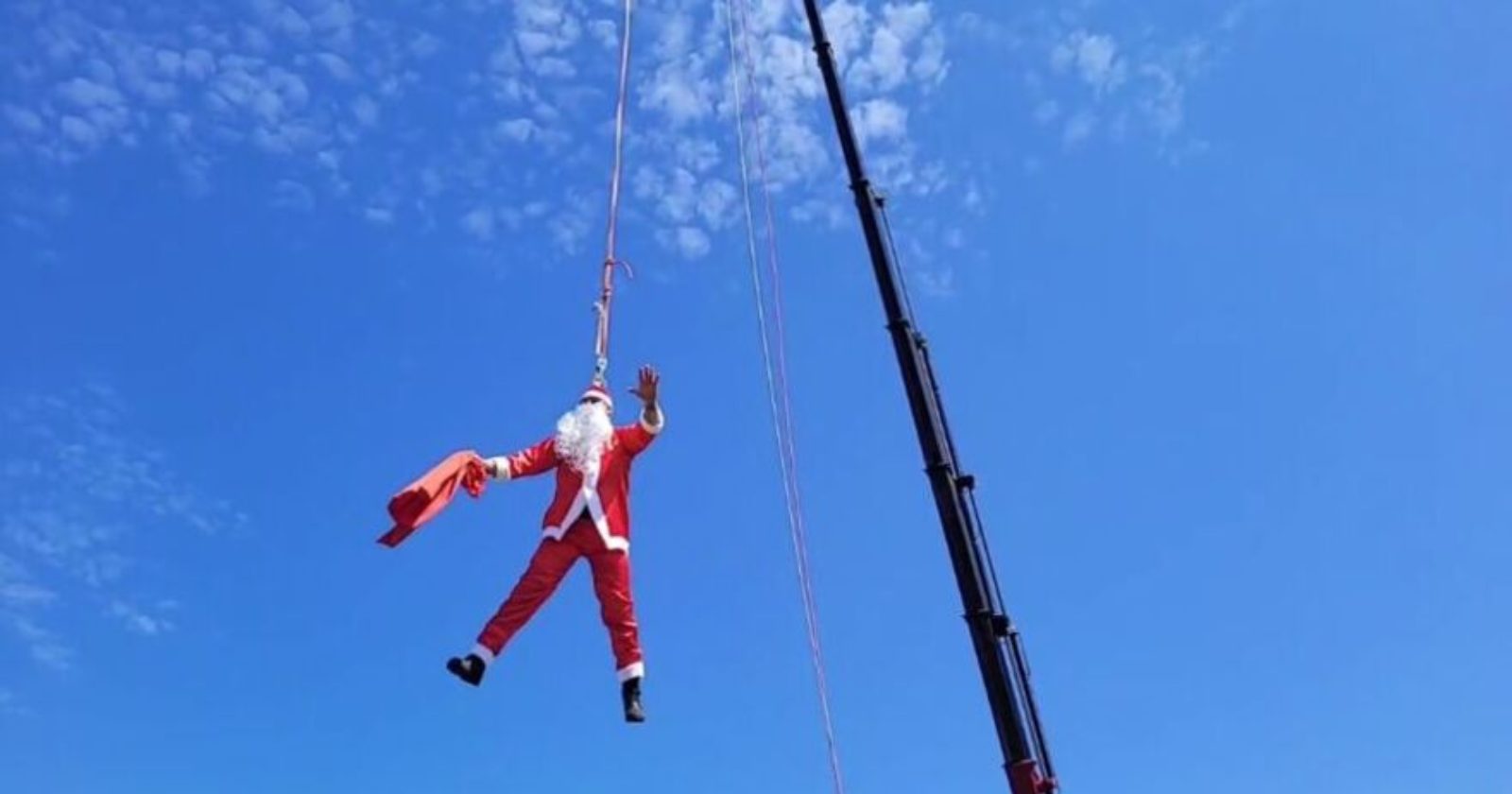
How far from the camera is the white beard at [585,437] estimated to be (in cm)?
909

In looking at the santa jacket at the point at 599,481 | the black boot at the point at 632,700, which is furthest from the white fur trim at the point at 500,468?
the black boot at the point at 632,700

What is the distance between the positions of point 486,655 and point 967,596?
3.04m

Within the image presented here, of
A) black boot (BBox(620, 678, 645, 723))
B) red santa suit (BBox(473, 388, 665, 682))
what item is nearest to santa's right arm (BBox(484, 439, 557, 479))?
red santa suit (BBox(473, 388, 665, 682))

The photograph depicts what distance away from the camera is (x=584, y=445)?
30.1 ft

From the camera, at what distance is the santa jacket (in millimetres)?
8891

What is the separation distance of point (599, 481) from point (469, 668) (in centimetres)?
148

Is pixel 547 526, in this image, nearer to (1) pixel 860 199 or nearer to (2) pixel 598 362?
(2) pixel 598 362

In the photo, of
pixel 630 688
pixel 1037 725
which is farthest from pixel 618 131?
pixel 1037 725

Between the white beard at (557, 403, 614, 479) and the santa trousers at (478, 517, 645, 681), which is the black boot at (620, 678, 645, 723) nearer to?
the santa trousers at (478, 517, 645, 681)

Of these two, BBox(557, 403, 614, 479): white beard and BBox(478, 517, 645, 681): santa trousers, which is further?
BBox(557, 403, 614, 479): white beard

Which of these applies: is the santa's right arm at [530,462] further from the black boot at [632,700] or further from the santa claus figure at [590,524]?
the black boot at [632,700]

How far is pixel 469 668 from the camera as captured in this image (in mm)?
8367

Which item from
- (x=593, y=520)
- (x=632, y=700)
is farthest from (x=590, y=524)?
(x=632, y=700)

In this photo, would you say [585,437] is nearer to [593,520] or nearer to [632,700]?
[593,520]
